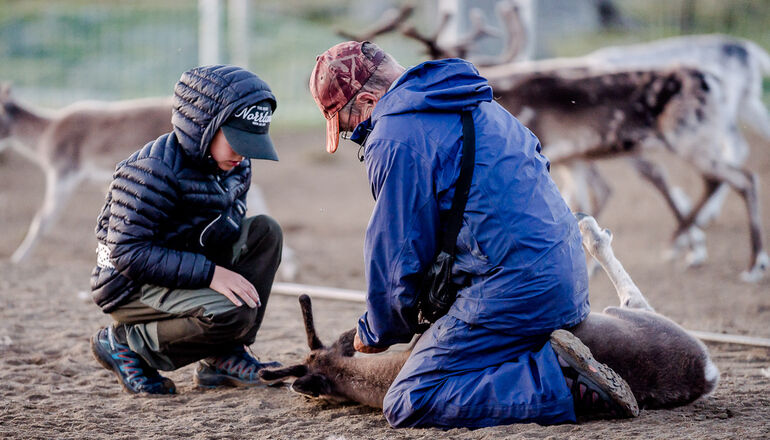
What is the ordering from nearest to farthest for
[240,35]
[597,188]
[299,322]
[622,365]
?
[622,365] → [299,322] → [597,188] → [240,35]

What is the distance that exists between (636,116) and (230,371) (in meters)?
5.21

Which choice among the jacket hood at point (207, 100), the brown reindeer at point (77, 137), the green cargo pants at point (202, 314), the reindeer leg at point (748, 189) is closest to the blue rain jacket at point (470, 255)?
the jacket hood at point (207, 100)

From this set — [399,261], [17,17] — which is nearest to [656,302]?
[399,261]

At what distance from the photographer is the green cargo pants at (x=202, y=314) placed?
3.70 meters

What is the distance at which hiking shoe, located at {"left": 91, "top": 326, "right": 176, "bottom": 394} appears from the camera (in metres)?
3.82

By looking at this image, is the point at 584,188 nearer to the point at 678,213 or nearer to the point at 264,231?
the point at 678,213

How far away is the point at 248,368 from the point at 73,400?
712 millimetres

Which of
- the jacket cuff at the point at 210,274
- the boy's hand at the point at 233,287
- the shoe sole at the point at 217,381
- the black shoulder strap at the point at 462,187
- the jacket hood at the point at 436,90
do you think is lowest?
the shoe sole at the point at 217,381

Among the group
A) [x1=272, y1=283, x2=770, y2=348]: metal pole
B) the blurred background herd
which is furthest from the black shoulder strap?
the blurred background herd

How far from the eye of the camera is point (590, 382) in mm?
3223

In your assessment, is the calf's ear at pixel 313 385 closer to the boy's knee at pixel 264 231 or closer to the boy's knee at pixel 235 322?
the boy's knee at pixel 235 322

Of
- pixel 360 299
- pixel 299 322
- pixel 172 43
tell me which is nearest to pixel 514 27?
pixel 360 299

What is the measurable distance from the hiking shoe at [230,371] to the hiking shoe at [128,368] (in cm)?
14

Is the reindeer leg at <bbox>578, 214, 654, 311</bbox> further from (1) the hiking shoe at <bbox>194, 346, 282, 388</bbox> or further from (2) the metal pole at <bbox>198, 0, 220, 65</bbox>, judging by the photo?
(2) the metal pole at <bbox>198, 0, 220, 65</bbox>
